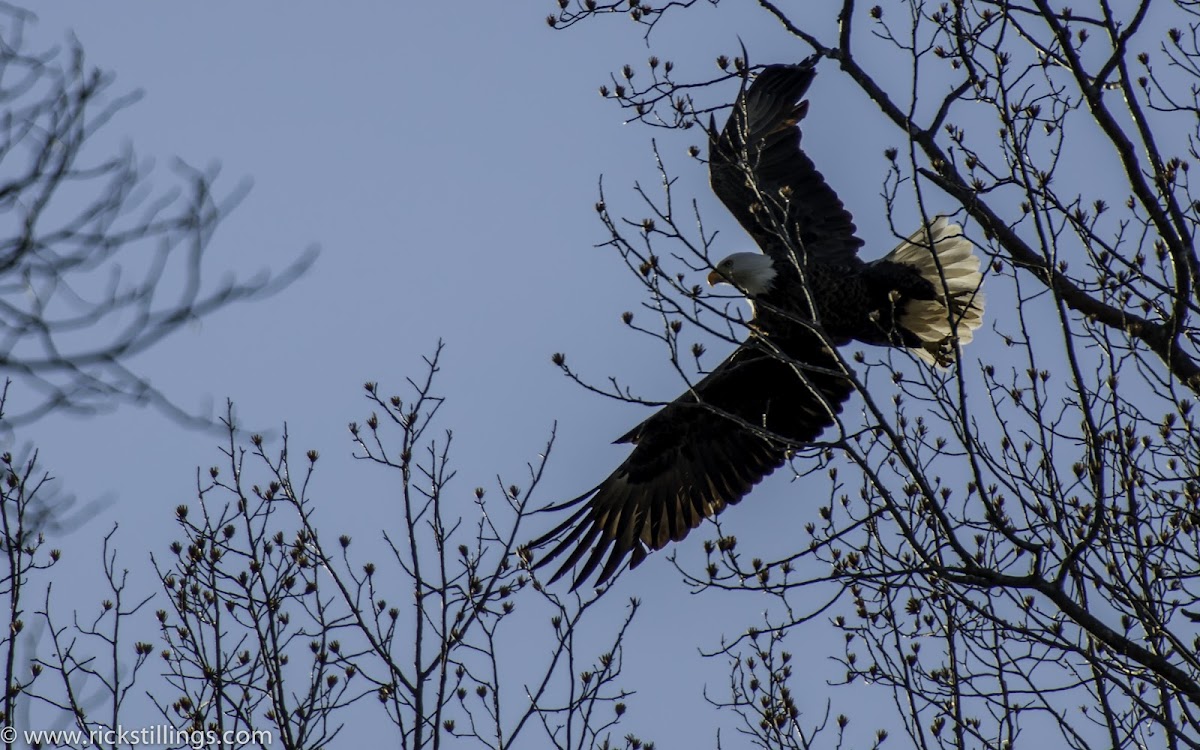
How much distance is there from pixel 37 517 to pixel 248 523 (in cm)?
124

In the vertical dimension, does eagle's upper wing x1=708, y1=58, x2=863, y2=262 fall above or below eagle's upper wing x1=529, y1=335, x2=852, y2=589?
above

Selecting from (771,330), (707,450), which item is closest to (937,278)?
(771,330)

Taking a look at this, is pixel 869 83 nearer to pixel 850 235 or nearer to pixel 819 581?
pixel 850 235

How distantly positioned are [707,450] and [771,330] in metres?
0.70

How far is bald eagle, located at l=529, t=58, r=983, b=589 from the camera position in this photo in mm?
6168

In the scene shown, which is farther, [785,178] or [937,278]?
[785,178]

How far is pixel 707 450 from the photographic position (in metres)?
6.64

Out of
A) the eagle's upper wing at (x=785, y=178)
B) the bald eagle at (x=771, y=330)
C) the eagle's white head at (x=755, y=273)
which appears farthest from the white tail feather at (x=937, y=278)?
the eagle's white head at (x=755, y=273)

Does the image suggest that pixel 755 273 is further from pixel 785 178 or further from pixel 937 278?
pixel 937 278

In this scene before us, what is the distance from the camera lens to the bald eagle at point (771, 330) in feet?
20.2

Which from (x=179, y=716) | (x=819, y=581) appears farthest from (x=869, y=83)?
(x=179, y=716)

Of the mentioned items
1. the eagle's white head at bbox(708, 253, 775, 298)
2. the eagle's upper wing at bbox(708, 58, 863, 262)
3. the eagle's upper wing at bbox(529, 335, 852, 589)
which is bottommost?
the eagle's upper wing at bbox(529, 335, 852, 589)

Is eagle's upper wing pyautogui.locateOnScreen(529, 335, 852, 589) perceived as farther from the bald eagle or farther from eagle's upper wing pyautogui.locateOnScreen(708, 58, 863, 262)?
eagle's upper wing pyautogui.locateOnScreen(708, 58, 863, 262)

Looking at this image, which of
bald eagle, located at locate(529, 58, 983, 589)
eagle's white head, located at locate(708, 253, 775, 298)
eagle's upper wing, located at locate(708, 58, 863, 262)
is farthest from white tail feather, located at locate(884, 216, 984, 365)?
eagle's white head, located at locate(708, 253, 775, 298)
